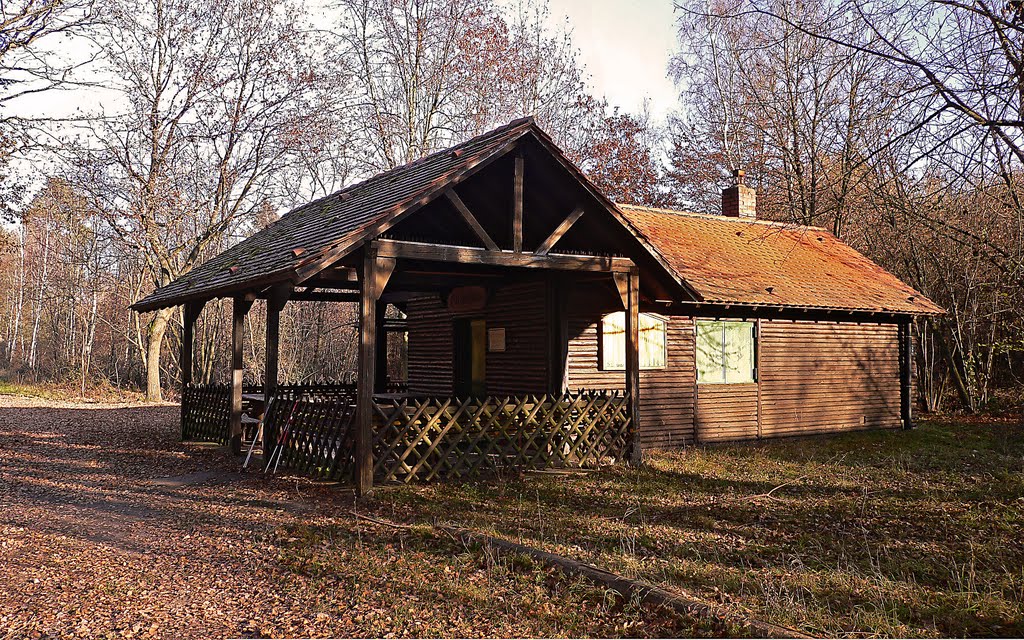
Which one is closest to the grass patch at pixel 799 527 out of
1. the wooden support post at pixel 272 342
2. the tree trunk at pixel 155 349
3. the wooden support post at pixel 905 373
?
the wooden support post at pixel 272 342

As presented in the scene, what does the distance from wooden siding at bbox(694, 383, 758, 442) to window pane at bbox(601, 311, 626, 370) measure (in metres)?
2.11

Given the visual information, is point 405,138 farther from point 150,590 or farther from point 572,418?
point 150,590

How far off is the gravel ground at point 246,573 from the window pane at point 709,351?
27.0ft

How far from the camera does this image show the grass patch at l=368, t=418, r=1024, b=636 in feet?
18.6

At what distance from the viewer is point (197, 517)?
8703 millimetres

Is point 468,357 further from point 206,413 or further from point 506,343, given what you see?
point 206,413

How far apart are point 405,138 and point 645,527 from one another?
22241mm

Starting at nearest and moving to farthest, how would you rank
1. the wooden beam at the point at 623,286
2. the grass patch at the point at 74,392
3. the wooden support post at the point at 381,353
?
the wooden beam at the point at 623,286 < the wooden support post at the point at 381,353 < the grass patch at the point at 74,392

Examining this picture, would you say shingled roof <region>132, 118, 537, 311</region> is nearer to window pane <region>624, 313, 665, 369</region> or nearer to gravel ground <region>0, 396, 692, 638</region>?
gravel ground <region>0, 396, 692, 638</region>

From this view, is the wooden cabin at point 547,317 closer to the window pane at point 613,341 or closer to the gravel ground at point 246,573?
the window pane at point 613,341

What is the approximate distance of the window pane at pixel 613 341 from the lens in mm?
14508

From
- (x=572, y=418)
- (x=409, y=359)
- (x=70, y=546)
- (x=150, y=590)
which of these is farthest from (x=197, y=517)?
(x=409, y=359)

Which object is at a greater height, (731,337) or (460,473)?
(731,337)

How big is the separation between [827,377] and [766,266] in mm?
2953
